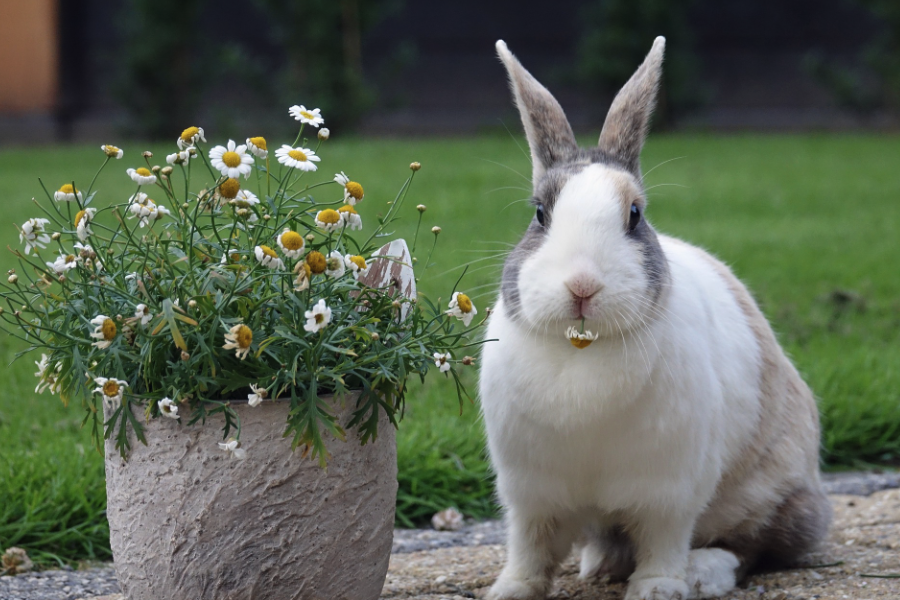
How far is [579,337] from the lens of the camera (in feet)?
7.32

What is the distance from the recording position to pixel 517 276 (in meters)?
2.36

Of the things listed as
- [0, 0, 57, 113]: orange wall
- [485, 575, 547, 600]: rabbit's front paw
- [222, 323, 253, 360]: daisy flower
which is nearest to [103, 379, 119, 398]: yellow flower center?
[222, 323, 253, 360]: daisy flower

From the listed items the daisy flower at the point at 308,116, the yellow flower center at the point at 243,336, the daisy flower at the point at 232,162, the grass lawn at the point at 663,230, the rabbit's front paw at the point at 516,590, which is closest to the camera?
the yellow flower center at the point at 243,336

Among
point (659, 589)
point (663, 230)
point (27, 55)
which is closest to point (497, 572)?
point (659, 589)

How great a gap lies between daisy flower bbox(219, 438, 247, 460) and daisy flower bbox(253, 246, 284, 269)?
13.9 inches

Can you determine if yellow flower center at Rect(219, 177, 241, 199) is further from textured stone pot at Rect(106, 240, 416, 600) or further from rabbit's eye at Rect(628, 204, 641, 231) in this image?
rabbit's eye at Rect(628, 204, 641, 231)

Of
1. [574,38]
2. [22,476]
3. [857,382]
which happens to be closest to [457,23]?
Answer: [574,38]

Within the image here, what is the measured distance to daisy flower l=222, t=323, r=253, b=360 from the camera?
6.56ft

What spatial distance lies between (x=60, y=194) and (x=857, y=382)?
3.03m

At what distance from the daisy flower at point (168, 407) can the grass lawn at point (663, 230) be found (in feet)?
2.48

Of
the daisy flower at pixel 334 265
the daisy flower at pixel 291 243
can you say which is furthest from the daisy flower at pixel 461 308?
the daisy flower at pixel 291 243

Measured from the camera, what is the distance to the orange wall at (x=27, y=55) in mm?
14094

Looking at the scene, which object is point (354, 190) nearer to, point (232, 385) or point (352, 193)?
point (352, 193)

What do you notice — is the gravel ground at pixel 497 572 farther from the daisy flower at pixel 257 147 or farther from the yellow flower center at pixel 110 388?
the daisy flower at pixel 257 147
